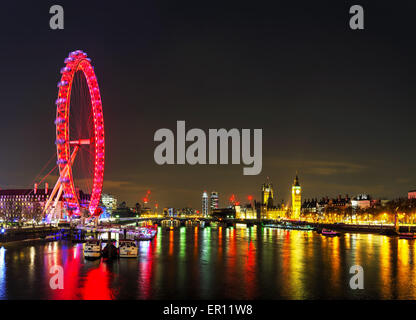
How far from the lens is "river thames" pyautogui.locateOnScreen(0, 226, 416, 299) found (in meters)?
34.2

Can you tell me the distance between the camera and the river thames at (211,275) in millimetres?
34250

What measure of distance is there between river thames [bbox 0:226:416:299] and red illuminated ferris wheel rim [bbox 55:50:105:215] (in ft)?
39.2

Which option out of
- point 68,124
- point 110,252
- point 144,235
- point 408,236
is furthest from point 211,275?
point 408,236

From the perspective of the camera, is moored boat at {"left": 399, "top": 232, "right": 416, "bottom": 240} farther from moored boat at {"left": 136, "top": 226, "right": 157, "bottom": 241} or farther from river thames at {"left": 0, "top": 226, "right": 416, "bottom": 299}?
moored boat at {"left": 136, "top": 226, "right": 157, "bottom": 241}

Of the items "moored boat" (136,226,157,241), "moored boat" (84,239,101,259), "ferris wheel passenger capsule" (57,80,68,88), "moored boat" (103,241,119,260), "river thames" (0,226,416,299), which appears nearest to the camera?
"river thames" (0,226,416,299)

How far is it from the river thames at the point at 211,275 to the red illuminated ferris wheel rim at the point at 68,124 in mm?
11935

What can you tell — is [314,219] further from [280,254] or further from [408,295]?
[408,295]

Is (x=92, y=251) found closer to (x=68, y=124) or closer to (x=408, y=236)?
(x=68, y=124)

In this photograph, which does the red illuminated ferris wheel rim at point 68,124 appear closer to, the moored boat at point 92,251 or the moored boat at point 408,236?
the moored boat at point 92,251

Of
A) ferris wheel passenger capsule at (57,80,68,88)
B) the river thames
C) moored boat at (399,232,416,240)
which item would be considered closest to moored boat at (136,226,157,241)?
the river thames

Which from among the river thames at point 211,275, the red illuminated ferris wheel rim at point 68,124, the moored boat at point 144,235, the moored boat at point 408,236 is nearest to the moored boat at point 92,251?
the river thames at point 211,275

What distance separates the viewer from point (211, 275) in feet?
141

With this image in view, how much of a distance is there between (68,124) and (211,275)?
3599 centimetres
